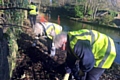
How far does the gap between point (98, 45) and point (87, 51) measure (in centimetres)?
34

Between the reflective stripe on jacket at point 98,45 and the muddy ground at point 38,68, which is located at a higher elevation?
the reflective stripe on jacket at point 98,45

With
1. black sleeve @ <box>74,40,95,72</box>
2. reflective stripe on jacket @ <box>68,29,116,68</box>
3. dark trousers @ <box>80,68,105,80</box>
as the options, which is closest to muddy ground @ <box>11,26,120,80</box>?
dark trousers @ <box>80,68,105,80</box>

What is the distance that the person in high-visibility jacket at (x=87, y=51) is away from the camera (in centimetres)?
374

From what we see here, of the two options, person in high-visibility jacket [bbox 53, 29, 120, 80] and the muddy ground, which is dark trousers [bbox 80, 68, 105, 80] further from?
the muddy ground

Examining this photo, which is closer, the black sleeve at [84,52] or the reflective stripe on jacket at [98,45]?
the black sleeve at [84,52]

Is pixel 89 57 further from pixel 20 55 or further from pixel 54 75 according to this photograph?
pixel 20 55

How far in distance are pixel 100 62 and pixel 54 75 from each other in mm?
1836

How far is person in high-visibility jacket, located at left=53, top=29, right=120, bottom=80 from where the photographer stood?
12.3ft

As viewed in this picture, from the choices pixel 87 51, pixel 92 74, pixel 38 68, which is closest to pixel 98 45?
pixel 87 51

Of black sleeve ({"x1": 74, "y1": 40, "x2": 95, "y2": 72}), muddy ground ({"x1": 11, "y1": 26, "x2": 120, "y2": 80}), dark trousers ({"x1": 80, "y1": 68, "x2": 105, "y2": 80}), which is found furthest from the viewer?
muddy ground ({"x1": 11, "y1": 26, "x2": 120, "y2": 80})

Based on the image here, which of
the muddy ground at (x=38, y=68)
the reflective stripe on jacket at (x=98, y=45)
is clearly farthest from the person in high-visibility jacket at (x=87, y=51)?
the muddy ground at (x=38, y=68)

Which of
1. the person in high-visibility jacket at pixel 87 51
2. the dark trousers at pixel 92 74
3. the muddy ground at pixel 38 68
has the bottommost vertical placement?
the muddy ground at pixel 38 68

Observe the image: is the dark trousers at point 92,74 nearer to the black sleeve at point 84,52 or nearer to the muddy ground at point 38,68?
the black sleeve at point 84,52

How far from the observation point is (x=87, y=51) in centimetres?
373
